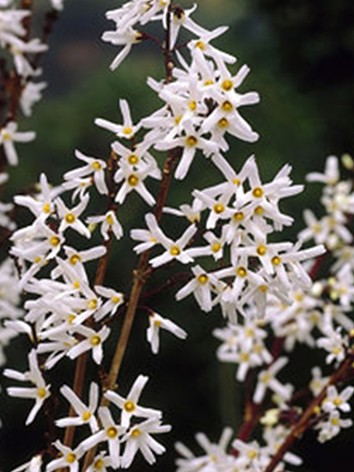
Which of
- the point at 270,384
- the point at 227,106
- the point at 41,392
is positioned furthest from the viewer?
the point at 270,384

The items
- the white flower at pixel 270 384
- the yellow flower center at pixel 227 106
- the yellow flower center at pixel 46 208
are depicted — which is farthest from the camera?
the white flower at pixel 270 384

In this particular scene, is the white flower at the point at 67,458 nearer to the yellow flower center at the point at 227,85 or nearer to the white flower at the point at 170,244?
the white flower at the point at 170,244

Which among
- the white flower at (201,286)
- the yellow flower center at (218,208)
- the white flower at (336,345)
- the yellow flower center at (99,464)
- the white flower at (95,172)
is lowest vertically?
the white flower at (336,345)

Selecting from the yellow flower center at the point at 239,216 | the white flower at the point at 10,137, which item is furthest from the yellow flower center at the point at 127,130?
the white flower at the point at 10,137

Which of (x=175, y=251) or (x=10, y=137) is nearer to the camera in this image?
(x=175, y=251)

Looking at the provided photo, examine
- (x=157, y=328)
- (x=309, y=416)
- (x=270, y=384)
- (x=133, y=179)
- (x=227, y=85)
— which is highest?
(x=227, y=85)

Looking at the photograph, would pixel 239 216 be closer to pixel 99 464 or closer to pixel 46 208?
pixel 46 208

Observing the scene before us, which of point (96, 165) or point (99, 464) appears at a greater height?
point (96, 165)

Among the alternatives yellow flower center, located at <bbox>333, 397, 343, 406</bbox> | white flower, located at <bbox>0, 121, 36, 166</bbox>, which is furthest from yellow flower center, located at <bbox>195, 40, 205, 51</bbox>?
white flower, located at <bbox>0, 121, 36, 166</bbox>

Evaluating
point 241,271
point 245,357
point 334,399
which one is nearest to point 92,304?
point 241,271

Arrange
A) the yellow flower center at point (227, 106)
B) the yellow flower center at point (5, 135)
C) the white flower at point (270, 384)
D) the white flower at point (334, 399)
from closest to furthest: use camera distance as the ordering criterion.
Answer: the yellow flower center at point (227, 106) < the white flower at point (334, 399) < the yellow flower center at point (5, 135) < the white flower at point (270, 384)

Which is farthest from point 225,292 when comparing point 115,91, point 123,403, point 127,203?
point 115,91
